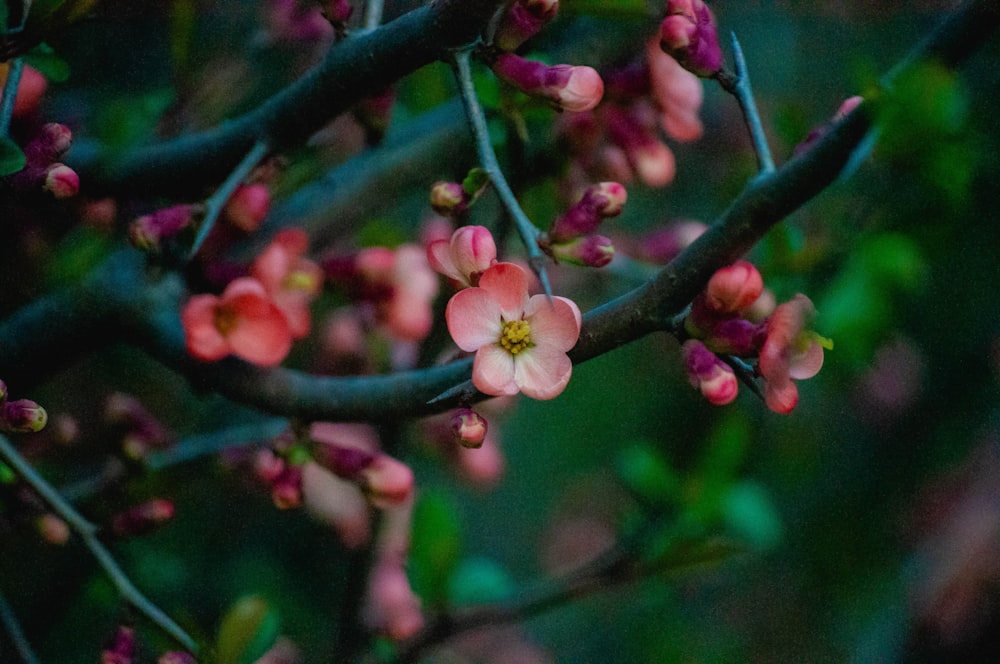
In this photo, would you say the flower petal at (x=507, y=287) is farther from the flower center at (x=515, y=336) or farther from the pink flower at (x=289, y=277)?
the pink flower at (x=289, y=277)

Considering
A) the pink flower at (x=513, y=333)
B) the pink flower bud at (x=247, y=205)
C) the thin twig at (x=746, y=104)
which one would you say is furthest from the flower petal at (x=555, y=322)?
the pink flower bud at (x=247, y=205)

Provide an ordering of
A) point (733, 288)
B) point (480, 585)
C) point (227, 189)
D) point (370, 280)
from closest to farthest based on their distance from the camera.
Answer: point (733, 288) < point (227, 189) < point (370, 280) < point (480, 585)

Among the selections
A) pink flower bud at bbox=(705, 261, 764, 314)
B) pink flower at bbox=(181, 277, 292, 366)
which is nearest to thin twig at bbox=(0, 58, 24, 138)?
pink flower at bbox=(181, 277, 292, 366)

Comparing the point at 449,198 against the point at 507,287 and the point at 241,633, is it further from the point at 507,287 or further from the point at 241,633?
the point at 241,633

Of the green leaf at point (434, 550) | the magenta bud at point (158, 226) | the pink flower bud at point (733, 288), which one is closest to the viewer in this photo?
the pink flower bud at point (733, 288)

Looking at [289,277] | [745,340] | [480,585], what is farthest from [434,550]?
[745,340]

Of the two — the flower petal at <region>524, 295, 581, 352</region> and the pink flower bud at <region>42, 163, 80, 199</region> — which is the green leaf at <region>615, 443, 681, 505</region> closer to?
the flower petal at <region>524, 295, 581, 352</region>
